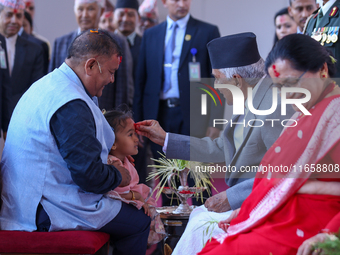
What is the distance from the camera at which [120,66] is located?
3.73 m

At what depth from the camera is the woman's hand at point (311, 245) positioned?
115cm

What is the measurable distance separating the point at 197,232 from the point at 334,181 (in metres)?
0.67

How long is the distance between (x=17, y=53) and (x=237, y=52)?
2.90m

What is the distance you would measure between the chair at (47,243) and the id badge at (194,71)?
2.14 metres

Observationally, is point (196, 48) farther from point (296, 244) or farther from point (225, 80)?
point (296, 244)

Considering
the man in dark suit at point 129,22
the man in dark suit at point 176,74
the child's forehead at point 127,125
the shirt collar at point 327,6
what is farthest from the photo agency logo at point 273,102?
the man in dark suit at point 129,22

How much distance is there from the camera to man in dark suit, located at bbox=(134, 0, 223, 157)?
11.6 feet

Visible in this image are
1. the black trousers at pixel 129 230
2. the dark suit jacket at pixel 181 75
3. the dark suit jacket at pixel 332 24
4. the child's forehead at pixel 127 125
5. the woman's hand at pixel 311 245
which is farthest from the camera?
the dark suit jacket at pixel 181 75

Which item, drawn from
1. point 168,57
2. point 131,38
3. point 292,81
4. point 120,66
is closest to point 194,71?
point 168,57

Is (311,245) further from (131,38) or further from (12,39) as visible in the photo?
(12,39)

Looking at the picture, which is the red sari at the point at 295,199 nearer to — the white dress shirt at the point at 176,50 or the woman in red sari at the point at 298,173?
the woman in red sari at the point at 298,173

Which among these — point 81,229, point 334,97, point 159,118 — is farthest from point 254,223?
point 159,118

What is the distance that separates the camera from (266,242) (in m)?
1.27

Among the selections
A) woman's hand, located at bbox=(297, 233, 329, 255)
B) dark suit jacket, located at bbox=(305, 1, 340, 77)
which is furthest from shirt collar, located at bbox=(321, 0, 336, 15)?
woman's hand, located at bbox=(297, 233, 329, 255)
